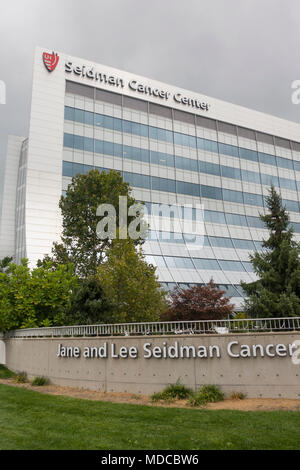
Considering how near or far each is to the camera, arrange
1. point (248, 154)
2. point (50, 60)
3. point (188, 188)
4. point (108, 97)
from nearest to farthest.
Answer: point (50, 60), point (108, 97), point (188, 188), point (248, 154)

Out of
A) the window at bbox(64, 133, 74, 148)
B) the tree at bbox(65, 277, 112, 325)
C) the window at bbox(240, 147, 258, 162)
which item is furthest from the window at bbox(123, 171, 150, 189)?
the tree at bbox(65, 277, 112, 325)

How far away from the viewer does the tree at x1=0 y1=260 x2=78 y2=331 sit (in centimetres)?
2169

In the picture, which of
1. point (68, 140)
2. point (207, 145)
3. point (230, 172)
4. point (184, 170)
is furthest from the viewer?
point (230, 172)

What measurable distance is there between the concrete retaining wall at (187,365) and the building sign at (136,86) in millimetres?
36208

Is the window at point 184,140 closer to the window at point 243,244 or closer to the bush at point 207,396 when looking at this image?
the window at point 243,244

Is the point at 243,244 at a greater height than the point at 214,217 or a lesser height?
lesser

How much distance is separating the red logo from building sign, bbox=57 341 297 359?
35726 millimetres

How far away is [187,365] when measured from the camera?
13.5m


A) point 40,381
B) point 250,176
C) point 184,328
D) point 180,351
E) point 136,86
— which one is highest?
point 136,86

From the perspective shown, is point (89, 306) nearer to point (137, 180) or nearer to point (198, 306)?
point (198, 306)

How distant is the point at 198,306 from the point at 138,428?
15.1m

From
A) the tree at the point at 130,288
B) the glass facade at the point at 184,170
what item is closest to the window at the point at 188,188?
the glass facade at the point at 184,170

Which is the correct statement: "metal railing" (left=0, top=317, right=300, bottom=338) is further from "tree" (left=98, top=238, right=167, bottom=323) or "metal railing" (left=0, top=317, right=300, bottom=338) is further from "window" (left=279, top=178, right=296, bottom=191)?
"window" (left=279, top=178, right=296, bottom=191)

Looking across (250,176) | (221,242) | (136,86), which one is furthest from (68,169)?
(250,176)
